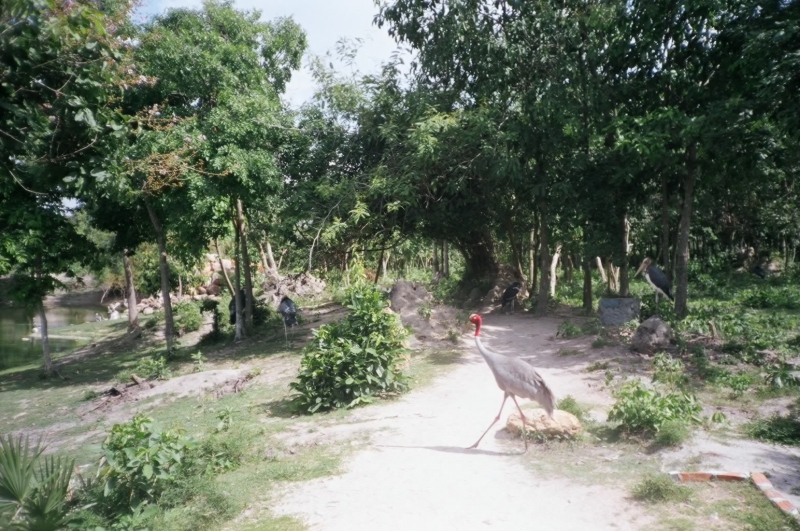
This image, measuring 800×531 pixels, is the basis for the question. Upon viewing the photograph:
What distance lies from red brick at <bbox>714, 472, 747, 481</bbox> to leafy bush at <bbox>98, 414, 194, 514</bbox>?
16.9 ft

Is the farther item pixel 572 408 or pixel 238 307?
pixel 238 307

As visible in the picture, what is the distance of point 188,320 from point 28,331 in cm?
1422

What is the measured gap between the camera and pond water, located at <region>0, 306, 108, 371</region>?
2166 cm

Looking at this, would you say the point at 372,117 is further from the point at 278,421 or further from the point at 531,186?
the point at 278,421

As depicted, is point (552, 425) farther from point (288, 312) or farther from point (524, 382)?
point (288, 312)

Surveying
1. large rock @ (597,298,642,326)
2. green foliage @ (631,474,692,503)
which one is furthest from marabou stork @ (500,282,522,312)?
green foliage @ (631,474,692,503)

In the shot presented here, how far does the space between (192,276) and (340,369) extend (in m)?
21.8

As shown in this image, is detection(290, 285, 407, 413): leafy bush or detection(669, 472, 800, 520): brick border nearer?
detection(669, 472, 800, 520): brick border

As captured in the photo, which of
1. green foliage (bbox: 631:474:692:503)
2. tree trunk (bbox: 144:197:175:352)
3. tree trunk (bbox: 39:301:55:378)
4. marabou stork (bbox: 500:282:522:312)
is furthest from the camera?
marabou stork (bbox: 500:282:522:312)

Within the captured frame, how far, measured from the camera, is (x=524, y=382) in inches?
266

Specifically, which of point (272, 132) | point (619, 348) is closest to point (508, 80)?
point (272, 132)

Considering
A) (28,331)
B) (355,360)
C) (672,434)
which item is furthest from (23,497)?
(28,331)

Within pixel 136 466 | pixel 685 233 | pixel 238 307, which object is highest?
pixel 685 233

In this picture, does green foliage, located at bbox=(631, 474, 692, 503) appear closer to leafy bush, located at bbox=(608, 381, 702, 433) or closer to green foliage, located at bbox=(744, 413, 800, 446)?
leafy bush, located at bbox=(608, 381, 702, 433)
